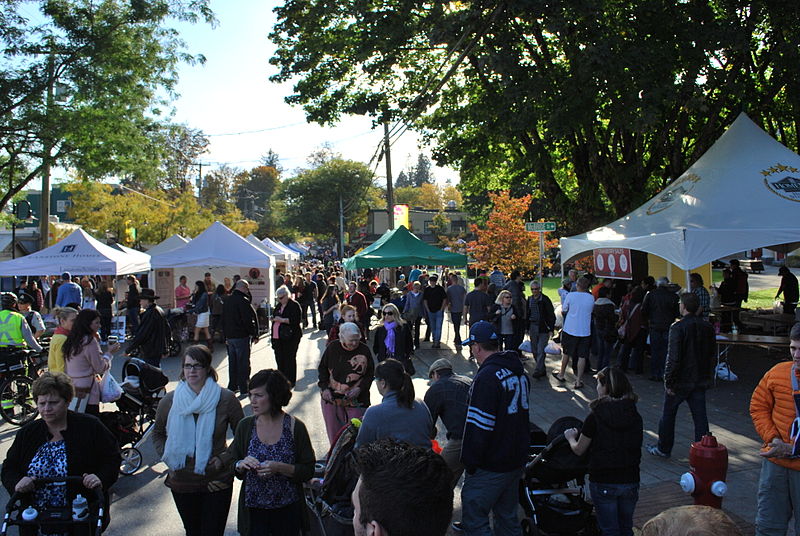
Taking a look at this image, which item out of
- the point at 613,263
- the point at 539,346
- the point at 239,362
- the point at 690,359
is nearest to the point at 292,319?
the point at 239,362

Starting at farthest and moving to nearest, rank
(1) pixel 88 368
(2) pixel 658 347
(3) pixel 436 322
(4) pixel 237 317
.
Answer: (3) pixel 436 322 → (2) pixel 658 347 → (4) pixel 237 317 → (1) pixel 88 368

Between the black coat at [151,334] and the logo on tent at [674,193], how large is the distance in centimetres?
874

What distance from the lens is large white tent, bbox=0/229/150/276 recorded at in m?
16.3

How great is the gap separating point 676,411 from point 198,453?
517cm

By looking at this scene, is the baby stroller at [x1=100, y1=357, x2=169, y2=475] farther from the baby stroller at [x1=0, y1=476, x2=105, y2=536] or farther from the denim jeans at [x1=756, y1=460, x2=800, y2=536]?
the denim jeans at [x1=756, y1=460, x2=800, y2=536]

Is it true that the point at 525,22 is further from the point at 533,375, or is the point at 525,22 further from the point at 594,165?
the point at 533,375

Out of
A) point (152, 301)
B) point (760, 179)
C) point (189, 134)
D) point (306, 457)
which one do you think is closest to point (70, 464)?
point (306, 457)

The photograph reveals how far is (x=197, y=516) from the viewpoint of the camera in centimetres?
412

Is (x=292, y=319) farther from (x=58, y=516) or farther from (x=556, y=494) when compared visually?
(x=58, y=516)

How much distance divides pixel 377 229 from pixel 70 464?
66.5 metres

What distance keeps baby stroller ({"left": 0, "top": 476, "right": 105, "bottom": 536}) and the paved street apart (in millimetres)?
1632

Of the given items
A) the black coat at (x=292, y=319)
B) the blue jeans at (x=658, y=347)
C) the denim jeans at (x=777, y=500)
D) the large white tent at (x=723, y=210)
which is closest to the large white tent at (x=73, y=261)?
the black coat at (x=292, y=319)

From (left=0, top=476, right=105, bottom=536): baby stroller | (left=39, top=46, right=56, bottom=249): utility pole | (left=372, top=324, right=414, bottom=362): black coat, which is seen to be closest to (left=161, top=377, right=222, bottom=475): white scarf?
(left=0, top=476, right=105, bottom=536): baby stroller

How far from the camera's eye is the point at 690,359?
265 inches
